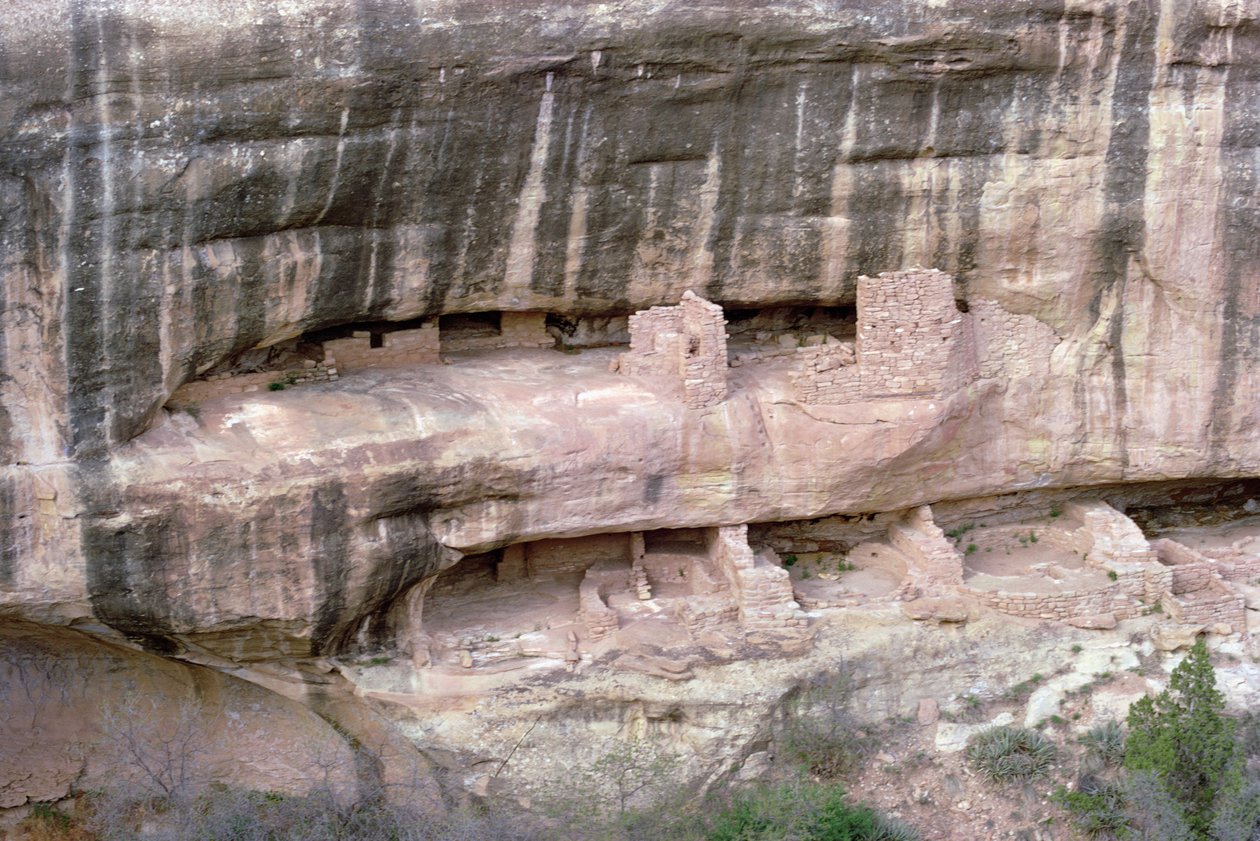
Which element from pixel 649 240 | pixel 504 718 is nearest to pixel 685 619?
pixel 504 718

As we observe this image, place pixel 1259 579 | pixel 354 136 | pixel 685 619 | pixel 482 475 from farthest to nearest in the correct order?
pixel 1259 579 < pixel 685 619 < pixel 482 475 < pixel 354 136

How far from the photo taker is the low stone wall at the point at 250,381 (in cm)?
1094

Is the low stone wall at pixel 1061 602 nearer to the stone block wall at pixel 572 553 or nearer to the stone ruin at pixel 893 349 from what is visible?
the stone ruin at pixel 893 349

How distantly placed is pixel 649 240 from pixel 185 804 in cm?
523

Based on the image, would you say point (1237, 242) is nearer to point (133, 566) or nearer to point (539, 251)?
→ point (539, 251)

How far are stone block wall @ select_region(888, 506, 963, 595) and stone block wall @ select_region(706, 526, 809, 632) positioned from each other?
1.00 metres

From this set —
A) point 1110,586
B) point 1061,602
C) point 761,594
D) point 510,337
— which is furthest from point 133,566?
point 1110,586

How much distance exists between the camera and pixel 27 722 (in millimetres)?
12375

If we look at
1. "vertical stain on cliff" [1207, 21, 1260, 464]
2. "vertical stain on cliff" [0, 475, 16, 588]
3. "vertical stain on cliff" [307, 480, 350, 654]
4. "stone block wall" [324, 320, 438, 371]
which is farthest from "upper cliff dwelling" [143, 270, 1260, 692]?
"vertical stain on cliff" [0, 475, 16, 588]

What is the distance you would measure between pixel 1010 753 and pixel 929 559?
1.56 meters

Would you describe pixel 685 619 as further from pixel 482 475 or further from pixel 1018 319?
pixel 1018 319

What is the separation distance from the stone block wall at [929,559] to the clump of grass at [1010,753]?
1172 mm

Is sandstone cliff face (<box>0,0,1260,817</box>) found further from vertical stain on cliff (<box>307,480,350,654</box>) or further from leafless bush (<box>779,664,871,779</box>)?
leafless bush (<box>779,664,871,779</box>)

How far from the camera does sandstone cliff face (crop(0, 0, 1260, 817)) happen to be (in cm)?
975
